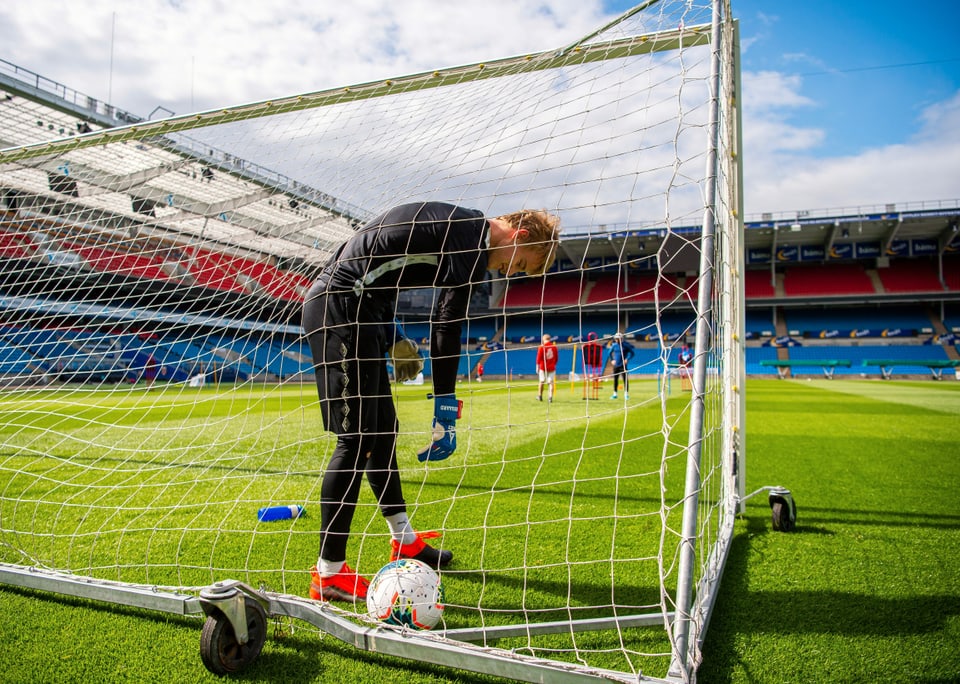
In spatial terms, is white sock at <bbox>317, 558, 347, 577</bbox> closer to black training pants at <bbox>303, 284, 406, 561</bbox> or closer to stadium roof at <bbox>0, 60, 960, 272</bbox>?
black training pants at <bbox>303, 284, 406, 561</bbox>

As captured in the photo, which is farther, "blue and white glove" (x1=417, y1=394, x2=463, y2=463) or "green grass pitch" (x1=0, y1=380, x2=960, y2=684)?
"blue and white glove" (x1=417, y1=394, x2=463, y2=463)

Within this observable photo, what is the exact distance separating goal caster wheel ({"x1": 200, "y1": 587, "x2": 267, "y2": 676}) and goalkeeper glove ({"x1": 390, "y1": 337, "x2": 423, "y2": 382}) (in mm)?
1188

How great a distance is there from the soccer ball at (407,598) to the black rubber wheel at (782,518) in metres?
2.10

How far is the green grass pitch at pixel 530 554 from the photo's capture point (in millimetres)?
1777

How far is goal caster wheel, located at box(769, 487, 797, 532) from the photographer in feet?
10.3

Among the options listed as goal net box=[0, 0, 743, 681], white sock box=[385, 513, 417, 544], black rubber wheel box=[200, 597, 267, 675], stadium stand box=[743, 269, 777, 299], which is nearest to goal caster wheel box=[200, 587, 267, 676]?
black rubber wheel box=[200, 597, 267, 675]

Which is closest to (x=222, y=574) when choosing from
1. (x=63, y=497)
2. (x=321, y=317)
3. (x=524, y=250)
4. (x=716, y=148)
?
(x=321, y=317)

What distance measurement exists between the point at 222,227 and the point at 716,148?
14.6 ft

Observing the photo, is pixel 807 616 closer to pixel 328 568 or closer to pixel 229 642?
pixel 328 568

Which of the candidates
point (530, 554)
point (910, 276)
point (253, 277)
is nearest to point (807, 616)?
point (530, 554)

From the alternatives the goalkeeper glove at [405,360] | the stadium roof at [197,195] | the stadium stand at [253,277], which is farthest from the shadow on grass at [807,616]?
the stadium roof at [197,195]

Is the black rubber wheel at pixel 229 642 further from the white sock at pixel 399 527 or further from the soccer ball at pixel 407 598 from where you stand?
the white sock at pixel 399 527

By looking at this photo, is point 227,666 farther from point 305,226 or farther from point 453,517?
point 305,226

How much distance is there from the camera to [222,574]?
251 cm
